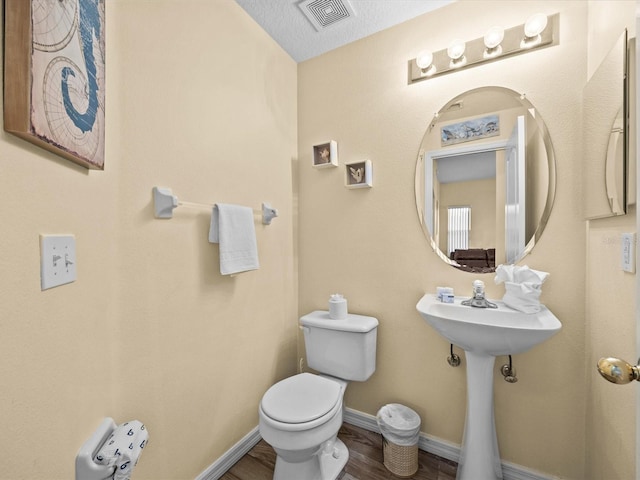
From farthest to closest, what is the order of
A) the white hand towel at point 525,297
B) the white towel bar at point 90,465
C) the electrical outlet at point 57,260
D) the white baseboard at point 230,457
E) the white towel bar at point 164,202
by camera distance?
1. the white baseboard at point 230,457
2. the white hand towel at point 525,297
3. the white towel bar at point 164,202
4. the white towel bar at point 90,465
5. the electrical outlet at point 57,260

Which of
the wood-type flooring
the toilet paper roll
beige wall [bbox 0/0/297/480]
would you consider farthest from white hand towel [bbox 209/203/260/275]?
the wood-type flooring

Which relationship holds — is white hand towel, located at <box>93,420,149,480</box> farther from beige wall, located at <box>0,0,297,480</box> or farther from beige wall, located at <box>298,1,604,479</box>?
beige wall, located at <box>298,1,604,479</box>

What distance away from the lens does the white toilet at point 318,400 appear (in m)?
1.11

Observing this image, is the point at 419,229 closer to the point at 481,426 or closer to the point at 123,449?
the point at 481,426

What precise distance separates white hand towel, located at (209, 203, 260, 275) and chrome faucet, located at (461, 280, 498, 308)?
107 centimetres

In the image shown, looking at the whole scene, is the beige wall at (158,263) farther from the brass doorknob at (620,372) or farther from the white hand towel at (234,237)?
the brass doorknob at (620,372)

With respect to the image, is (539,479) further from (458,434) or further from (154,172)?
(154,172)

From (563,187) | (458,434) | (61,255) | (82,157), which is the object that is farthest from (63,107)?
(458,434)

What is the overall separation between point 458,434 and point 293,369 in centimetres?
104

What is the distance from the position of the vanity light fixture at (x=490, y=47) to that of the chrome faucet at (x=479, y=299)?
1.11m

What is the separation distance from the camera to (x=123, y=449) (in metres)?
0.82

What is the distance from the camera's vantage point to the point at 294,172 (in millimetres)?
1949

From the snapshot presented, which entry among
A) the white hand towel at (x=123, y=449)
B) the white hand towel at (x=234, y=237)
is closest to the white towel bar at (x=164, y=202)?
the white hand towel at (x=234, y=237)

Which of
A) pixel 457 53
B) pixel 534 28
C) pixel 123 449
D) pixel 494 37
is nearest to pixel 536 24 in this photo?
pixel 534 28
